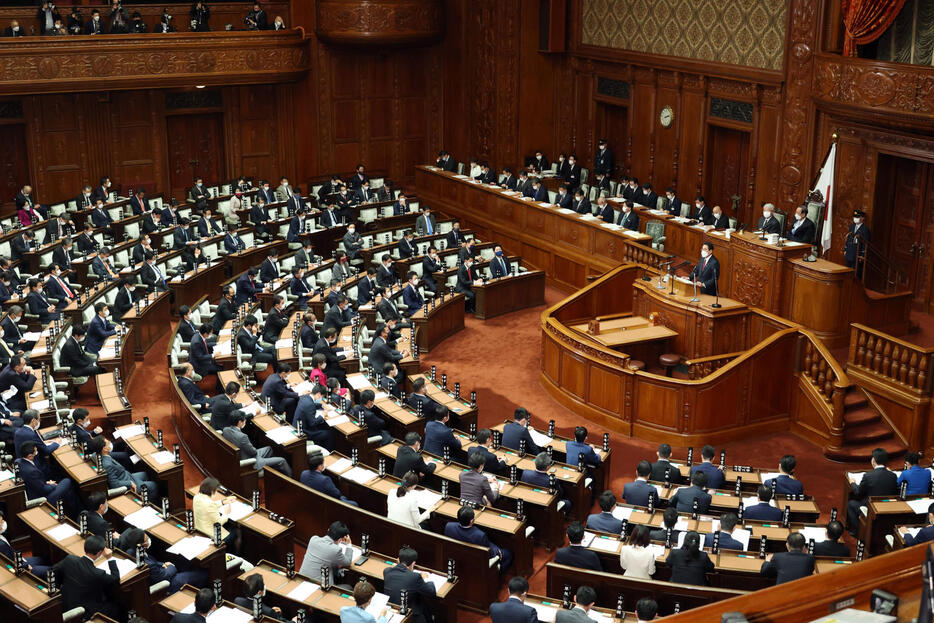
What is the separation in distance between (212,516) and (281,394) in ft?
10.1

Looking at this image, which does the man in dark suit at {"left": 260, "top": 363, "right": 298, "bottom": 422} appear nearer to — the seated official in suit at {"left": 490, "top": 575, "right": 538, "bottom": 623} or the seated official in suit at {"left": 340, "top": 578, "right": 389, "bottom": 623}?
the seated official in suit at {"left": 340, "top": 578, "right": 389, "bottom": 623}

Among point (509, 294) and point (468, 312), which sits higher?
point (509, 294)

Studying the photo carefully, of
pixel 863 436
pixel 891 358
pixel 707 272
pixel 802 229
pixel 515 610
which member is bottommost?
pixel 863 436

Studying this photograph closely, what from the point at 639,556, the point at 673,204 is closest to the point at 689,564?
the point at 639,556

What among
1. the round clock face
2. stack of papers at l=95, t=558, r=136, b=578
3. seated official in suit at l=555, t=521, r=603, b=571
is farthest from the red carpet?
A: the round clock face

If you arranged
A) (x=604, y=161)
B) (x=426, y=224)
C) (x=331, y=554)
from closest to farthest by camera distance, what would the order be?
(x=331, y=554), (x=426, y=224), (x=604, y=161)

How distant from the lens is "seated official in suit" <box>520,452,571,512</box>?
32.1 feet

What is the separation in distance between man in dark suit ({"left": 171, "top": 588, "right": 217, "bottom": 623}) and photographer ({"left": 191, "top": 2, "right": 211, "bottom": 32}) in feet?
57.6

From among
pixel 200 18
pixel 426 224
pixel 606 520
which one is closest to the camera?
pixel 606 520

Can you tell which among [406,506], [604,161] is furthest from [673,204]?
[406,506]

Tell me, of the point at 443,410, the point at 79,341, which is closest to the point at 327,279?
the point at 79,341

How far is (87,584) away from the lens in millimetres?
7750

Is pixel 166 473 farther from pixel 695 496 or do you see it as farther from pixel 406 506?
pixel 695 496

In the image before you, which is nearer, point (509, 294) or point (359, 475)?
point (359, 475)
